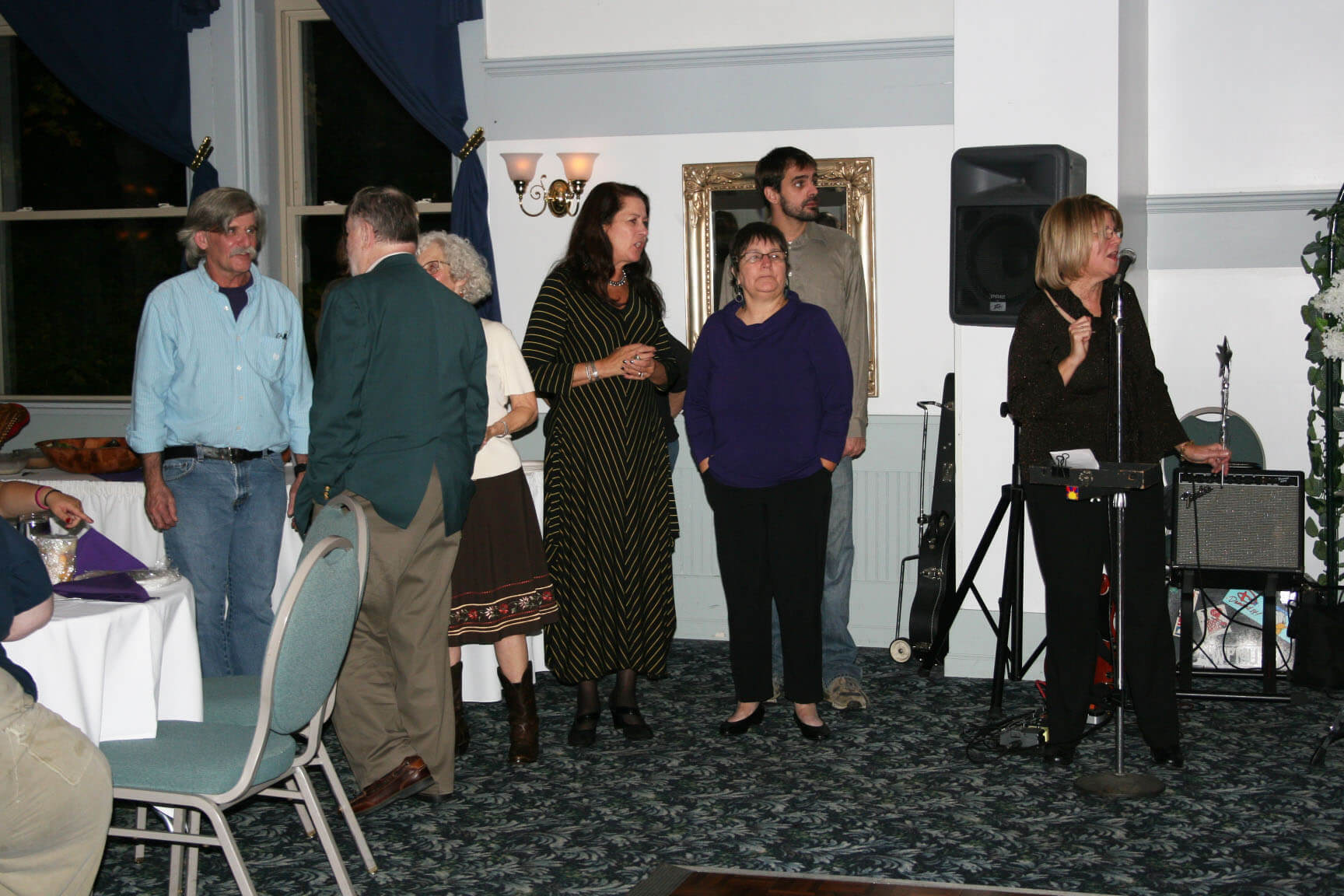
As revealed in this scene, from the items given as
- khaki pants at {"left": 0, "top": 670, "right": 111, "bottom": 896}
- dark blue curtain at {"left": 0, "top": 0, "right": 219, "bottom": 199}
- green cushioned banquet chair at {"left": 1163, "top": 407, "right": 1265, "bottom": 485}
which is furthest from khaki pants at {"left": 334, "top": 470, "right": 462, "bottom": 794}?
dark blue curtain at {"left": 0, "top": 0, "right": 219, "bottom": 199}

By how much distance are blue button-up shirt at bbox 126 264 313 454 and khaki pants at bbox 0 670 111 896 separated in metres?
1.52

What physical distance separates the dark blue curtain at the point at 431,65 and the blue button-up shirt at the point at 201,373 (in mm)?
1931

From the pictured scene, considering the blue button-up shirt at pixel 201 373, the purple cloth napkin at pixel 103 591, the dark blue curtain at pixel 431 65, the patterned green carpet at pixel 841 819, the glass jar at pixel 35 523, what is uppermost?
the dark blue curtain at pixel 431 65

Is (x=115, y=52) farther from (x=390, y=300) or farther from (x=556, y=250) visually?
(x=390, y=300)

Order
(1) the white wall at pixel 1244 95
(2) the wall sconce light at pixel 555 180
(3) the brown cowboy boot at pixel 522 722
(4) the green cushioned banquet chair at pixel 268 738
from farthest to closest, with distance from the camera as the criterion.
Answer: (2) the wall sconce light at pixel 555 180 < (1) the white wall at pixel 1244 95 < (3) the brown cowboy boot at pixel 522 722 < (4) the green cushioned banquet chair at pixel 268 738

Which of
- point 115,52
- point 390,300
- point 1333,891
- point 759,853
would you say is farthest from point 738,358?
point 115,52

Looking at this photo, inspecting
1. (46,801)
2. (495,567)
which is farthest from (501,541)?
(46,801)

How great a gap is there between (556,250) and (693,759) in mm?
2520

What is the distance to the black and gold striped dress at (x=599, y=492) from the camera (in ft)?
12.5

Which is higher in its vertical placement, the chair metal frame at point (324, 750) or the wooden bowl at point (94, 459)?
the wooden bowl at point (94, 459)

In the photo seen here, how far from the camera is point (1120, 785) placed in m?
3.34

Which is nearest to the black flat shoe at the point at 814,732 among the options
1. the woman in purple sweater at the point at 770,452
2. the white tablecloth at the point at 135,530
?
the woman in purple sweater at the point at 770,452

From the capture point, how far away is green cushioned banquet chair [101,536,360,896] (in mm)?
2359

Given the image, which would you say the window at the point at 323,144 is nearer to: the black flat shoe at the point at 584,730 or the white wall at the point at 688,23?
the white wall at the point at 688,23
